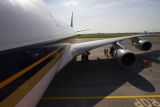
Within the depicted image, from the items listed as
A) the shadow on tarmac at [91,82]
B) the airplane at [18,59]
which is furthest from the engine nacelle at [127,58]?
the airplane at [18,59]

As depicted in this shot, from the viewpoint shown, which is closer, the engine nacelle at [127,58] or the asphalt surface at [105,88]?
the asphalt surface at [105,88]

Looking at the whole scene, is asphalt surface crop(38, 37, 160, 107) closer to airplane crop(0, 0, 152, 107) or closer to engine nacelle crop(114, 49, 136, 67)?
engine nacelle crop(114, 49, 136, 67)

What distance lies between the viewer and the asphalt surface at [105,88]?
7.28 meters

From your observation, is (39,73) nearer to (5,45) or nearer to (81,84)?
(5,45)

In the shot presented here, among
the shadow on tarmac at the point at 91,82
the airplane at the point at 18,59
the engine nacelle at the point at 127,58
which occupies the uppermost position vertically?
the airplane at the point at 18,59

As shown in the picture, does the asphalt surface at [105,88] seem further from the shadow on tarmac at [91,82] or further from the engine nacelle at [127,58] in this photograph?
the engine nacelle at [127,58]

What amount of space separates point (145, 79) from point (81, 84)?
3055mm

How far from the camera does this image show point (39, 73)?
5.02 m

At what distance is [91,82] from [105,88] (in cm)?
110

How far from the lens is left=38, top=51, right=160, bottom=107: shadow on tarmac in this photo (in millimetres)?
7475

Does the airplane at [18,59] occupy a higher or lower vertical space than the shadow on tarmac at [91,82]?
higher

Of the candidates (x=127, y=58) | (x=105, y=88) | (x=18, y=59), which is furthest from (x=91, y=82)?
(x=18, y=59)

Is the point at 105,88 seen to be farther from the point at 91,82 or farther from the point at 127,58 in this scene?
the point at 127,58

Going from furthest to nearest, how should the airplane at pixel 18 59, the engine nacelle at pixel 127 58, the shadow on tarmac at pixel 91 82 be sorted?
the engine nacelle at pixel 127 58 → the shadow on tarmac at pixel 91 82 → the airplane at pixel 18 59
